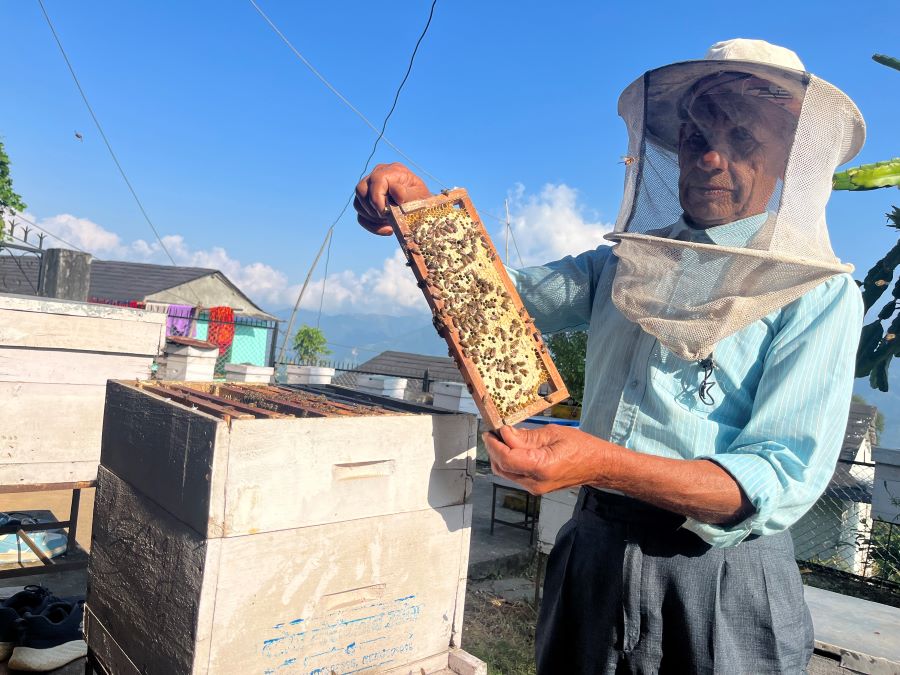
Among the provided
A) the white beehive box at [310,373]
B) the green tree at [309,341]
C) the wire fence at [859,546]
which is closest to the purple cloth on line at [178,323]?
the green tree at [309,341]

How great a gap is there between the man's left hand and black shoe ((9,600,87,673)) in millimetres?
2363

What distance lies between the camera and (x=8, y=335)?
352 centimetres

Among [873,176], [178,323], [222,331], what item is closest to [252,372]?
[873,176]

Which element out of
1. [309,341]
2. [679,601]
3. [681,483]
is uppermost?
[681,483]

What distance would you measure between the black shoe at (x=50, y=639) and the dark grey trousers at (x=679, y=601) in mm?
2242

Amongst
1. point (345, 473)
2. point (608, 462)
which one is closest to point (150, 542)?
point (345, 473)

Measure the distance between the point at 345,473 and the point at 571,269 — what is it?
1.04 metres

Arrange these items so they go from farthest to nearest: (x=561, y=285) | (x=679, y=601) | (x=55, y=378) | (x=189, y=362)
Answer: (x=189, y=362), (x=55, y=378), (x=561, y=285), (x=679, y=601)

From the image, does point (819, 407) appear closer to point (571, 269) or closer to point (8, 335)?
point (571, 269)

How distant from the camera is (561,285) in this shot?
2.11 meters

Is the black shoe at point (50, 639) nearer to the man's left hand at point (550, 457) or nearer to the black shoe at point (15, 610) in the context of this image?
the black shoe at point (15, 610)

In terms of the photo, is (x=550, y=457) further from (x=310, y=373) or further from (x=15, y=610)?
(x=310, y=373)

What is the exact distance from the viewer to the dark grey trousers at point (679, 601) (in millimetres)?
1492

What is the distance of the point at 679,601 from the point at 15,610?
310cm
